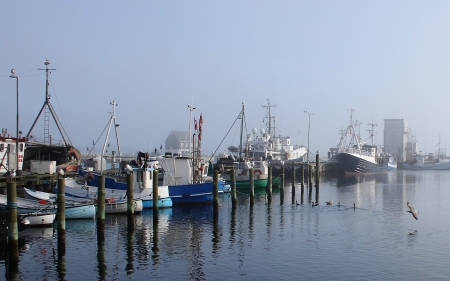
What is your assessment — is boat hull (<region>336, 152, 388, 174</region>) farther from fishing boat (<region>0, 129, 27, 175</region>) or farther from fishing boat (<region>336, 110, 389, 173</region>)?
fishing boat (<region>0, 129, 27, 175</region>)

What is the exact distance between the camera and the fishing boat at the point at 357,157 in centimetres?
11506

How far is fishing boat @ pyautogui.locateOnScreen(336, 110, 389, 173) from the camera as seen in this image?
115062mm

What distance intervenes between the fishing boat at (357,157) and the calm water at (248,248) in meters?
71.4

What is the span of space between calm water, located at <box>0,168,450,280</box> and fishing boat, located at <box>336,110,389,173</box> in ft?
234

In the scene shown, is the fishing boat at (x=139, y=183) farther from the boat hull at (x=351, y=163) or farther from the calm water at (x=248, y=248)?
the boat hull at (x=351, y=163)

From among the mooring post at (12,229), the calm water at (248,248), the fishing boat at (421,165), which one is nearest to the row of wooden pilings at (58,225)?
the mooring post at (12,229)

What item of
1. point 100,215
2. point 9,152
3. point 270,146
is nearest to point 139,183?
point 9,152

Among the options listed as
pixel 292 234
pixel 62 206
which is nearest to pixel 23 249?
pixel 62 206

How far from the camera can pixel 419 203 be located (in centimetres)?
5722

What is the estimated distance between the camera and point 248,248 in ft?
95.9

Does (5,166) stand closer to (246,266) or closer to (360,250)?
(246,266)

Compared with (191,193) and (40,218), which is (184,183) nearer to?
(191,193)

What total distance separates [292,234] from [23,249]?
15.8 m

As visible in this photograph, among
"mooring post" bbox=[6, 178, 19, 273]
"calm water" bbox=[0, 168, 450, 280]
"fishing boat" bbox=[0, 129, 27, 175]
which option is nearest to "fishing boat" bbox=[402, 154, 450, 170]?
"calm water" bbox=[0, 168, 450, 280]
